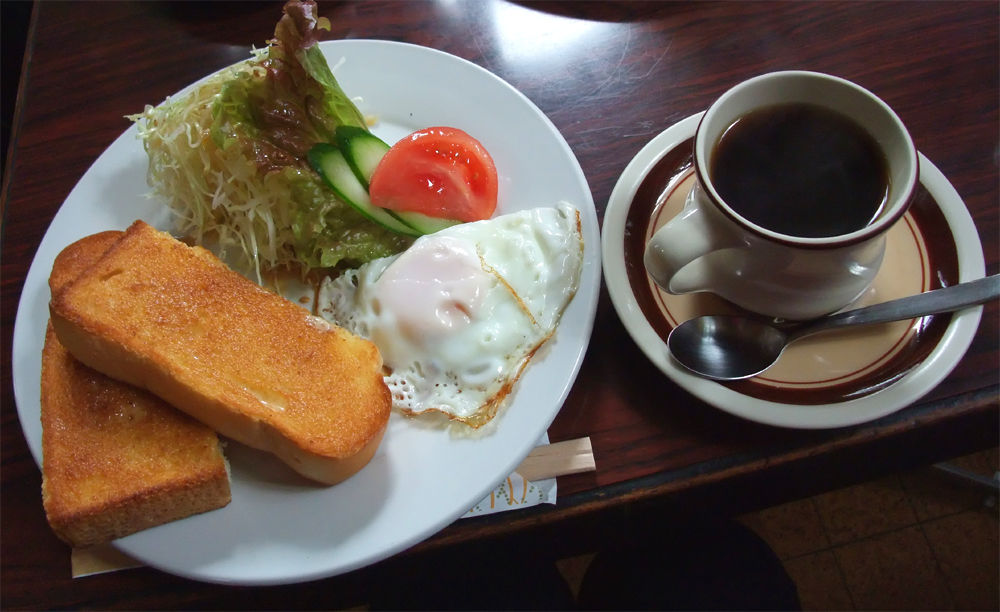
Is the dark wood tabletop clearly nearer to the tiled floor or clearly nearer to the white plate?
the white plate

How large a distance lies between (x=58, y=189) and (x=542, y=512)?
154 cm

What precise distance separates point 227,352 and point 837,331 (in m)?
1.23

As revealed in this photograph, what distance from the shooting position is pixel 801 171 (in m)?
1.22

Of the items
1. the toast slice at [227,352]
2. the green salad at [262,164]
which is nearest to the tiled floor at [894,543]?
the toast slice at [227,352]

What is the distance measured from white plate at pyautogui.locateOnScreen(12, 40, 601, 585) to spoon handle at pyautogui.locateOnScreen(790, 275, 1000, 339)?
46 cm

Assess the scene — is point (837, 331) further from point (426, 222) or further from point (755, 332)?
point (426, 222)

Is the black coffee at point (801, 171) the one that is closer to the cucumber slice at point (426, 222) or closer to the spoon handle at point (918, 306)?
the spoon handle at point (918, 306)

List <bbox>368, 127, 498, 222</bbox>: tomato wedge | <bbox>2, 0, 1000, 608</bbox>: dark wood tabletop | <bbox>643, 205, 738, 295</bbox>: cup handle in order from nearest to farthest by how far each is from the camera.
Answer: <bbox>643, 205, 738, 295</bbox>: cup handle < <bbox>2, 0, 1000, 608</bbox>: dark wood tabletop < <bbox>368, 127, 498, 222</bbox>: tomato wedge

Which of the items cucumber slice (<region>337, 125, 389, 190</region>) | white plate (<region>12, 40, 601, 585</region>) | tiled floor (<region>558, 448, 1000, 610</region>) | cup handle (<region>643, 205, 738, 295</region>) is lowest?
tiled floor (<region>558, 448, 1000, 610</region>)

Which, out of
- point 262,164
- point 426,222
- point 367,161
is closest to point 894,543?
point 426,222

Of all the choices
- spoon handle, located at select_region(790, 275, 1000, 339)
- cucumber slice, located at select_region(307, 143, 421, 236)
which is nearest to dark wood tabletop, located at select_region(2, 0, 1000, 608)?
spoon handle, located at select_region(790, 275, 1000, 339)

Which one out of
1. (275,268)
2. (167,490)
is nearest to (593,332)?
(275,268)

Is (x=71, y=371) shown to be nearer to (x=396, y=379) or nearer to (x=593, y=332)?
(x=396, y=379)

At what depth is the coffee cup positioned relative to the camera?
1.12m
